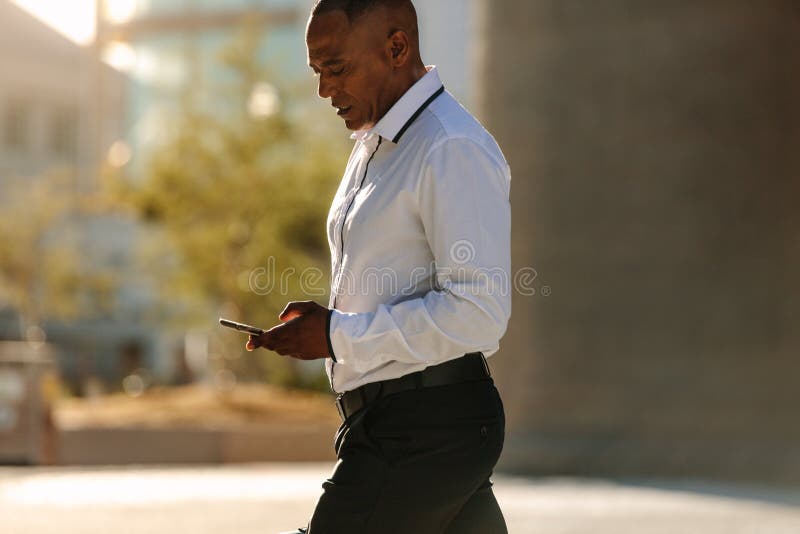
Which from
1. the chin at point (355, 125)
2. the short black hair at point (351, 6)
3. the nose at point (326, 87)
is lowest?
the chin at point (355, 125)

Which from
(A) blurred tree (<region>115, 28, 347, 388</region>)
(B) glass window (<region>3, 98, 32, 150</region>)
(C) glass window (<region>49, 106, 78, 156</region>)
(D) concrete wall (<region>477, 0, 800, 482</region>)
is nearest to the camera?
(D) concrete wall (<region>477, 0, 800, 482</region>)

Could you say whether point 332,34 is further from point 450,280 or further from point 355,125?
point 450,280

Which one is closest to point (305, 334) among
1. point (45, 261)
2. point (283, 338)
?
point (283, 338)

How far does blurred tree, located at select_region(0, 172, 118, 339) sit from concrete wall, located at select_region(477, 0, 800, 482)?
66.5 feet

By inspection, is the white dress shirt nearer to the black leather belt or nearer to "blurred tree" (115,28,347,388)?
the black leather belt

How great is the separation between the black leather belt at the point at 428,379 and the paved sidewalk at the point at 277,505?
4.86m

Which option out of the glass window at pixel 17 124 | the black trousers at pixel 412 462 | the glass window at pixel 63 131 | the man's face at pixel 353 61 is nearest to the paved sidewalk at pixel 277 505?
the black trousers at pixel 412 462

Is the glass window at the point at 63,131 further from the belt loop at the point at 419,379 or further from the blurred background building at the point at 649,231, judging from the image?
the belt loop at the point at 419,379

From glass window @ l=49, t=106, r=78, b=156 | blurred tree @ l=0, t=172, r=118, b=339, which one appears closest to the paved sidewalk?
blurred tree @ l=0, t=172, r=118, b=339

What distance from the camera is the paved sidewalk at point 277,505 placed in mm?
7457

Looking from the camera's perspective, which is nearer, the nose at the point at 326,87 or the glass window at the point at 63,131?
the nose at the point at 326,87

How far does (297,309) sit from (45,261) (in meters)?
32.5

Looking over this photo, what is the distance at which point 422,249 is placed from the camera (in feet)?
7.78

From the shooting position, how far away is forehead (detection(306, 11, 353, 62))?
7.90 ft
